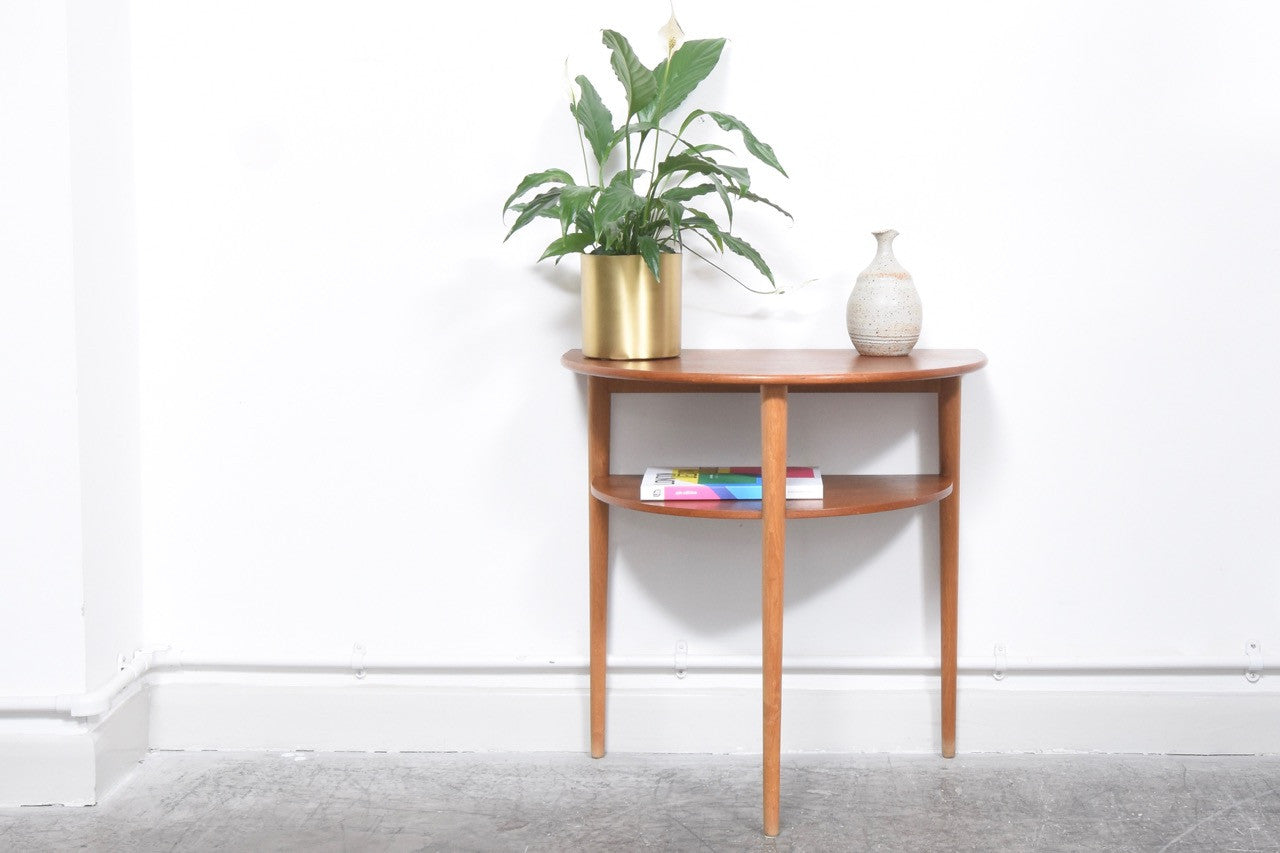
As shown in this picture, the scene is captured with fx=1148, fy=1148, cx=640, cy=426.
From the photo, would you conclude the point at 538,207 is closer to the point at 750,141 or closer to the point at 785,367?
the point at 750,141

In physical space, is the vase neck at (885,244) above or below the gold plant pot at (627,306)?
above

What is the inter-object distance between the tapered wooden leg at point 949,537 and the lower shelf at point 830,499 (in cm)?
4

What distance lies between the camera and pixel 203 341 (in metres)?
2.37

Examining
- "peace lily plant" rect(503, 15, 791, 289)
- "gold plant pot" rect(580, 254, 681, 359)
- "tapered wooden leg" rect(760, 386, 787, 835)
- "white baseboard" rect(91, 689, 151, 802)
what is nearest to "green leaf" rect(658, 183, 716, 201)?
"peace lily plant" rect(503, 15, 791, 289)

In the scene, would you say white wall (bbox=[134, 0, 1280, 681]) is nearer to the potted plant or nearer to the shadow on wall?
the shadow on wall

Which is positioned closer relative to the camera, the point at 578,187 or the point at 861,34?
the point at 578,187

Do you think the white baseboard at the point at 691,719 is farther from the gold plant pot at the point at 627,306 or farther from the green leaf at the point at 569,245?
the green leaf at the point at 569,245

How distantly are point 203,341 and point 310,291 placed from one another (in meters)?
0.25

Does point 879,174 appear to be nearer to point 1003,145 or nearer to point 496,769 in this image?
point 1003,145

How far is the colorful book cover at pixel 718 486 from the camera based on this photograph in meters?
2.02

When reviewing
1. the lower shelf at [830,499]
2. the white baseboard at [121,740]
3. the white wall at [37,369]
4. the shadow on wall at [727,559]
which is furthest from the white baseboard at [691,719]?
the lower shelf at [830,499]

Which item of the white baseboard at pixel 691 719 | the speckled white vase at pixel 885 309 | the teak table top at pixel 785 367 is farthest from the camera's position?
the white baseboard at pixel 691 719

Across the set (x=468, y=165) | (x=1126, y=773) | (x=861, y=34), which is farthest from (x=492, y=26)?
(x=1126, y=773)

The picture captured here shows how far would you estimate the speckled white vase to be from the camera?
2057mm
